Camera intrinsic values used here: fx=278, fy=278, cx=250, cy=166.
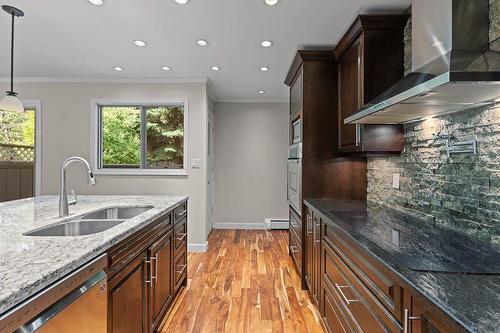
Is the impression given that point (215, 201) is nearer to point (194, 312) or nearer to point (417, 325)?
point (194, 312)

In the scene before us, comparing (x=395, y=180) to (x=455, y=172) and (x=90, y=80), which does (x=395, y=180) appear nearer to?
(x=455, y=172)

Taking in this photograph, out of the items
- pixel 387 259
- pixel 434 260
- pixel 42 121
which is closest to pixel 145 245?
pixel 387 259

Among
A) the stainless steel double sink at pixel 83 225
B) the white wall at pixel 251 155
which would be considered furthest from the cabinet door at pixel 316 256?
the white wall at pixel 251 155

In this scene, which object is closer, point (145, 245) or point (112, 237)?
point (112, 237)

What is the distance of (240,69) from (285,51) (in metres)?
0.82

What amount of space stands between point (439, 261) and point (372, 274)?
278 millimetres

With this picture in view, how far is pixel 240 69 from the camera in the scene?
148 inches

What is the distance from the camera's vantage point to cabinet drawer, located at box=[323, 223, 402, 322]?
1.06 m

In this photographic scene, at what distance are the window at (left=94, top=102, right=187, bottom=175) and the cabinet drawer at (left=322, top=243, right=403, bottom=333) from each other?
9.78ft

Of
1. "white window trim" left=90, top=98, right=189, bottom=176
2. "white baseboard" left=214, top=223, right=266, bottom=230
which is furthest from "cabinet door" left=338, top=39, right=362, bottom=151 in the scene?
"white baseboard" left=214, top=223, right=266, bottom=230

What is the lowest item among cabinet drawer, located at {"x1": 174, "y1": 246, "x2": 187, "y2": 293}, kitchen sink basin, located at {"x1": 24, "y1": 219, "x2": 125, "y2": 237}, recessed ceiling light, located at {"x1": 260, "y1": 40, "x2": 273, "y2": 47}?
cabinet drawer, located at {"x1": 174, "y1": 246, "x2": 187, "y2": 293}

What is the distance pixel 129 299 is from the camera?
1592 millimetres

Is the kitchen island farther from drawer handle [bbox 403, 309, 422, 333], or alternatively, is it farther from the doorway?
the doorway

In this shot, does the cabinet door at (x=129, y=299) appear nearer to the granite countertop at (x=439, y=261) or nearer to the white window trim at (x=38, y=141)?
the granite countertop at (x=439, y=261)
